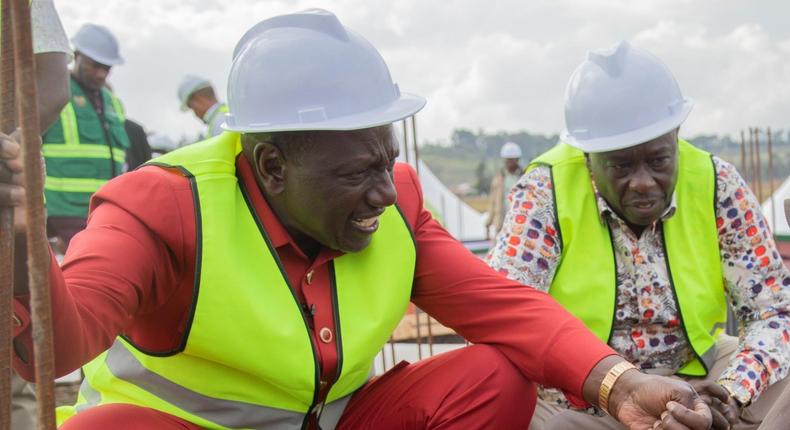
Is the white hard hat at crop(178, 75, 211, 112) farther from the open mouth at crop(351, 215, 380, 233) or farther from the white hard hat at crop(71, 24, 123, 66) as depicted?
the open mouth at crop(351, 215, 380, 233)

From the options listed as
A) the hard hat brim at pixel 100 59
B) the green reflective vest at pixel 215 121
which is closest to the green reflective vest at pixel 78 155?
the hard hat brim at pixel 100 59

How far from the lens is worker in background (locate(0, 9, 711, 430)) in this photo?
1974mm

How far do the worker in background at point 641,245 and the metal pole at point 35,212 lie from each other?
167cm

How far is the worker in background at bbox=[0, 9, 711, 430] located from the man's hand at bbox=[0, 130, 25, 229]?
1.62 ft

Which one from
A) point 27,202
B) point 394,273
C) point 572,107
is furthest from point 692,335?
point 27,202

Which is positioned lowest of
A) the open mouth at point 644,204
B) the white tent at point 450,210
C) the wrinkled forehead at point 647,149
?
the white tent at point 450,210

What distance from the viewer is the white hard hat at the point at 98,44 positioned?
195 inches

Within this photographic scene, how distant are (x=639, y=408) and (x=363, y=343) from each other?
0.62 metres

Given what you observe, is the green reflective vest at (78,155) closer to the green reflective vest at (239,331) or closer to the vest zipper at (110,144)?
the vest zipper at (110,144)

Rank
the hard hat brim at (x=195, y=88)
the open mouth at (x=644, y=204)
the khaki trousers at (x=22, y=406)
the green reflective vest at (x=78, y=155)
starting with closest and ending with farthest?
the open mouth at (x=644, y=204)
the khaki trousers at (x=22, y=406)
the green reflective vest at (x=78, y=155)
the hard hat brim at (x=195, y=88)

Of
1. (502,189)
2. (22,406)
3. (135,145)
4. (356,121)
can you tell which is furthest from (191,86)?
(502,189)

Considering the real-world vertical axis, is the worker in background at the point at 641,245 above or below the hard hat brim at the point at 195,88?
below

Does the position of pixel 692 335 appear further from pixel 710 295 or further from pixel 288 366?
pixel 288 366

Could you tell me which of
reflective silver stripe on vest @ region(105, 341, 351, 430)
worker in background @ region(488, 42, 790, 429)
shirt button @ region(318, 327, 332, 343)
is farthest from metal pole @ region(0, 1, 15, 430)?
worker in background @ region(488, 42, 790, 429)
